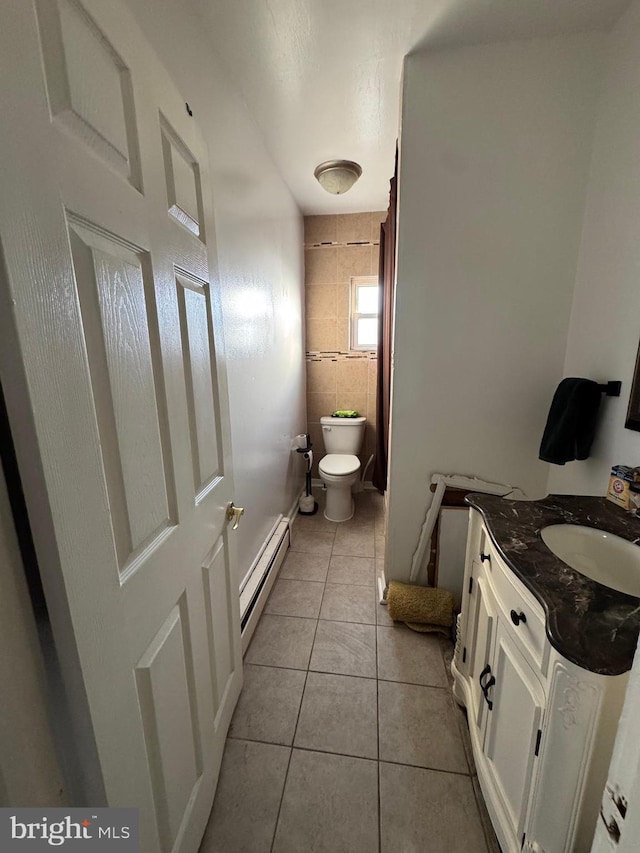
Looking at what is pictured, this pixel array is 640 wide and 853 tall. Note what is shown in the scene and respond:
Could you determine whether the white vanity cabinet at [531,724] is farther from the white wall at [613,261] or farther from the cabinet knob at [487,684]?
the white wall at [613,261]

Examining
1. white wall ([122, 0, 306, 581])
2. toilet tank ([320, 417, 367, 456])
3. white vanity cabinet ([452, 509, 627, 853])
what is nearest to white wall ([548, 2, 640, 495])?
white vanity cabinet ([452, 509, 627, 853])

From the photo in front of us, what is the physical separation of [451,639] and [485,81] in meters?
2.43

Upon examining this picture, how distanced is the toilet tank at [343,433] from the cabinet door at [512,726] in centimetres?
218

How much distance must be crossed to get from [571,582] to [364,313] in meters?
2.82

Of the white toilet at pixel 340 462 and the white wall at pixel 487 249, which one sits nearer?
the white wall at pixel 487 249

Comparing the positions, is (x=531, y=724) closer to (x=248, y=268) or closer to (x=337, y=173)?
(x=248, y=268)

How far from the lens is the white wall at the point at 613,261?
3.68 feet

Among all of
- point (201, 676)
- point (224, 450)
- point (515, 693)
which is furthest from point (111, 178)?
point (515, 693)

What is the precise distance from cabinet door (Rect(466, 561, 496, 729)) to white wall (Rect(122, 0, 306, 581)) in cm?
106

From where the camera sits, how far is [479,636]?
1.14m

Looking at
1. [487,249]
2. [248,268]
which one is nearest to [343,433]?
[248,268]

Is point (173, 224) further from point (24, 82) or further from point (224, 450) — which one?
point (224, 450)

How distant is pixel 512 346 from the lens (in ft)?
5.03
